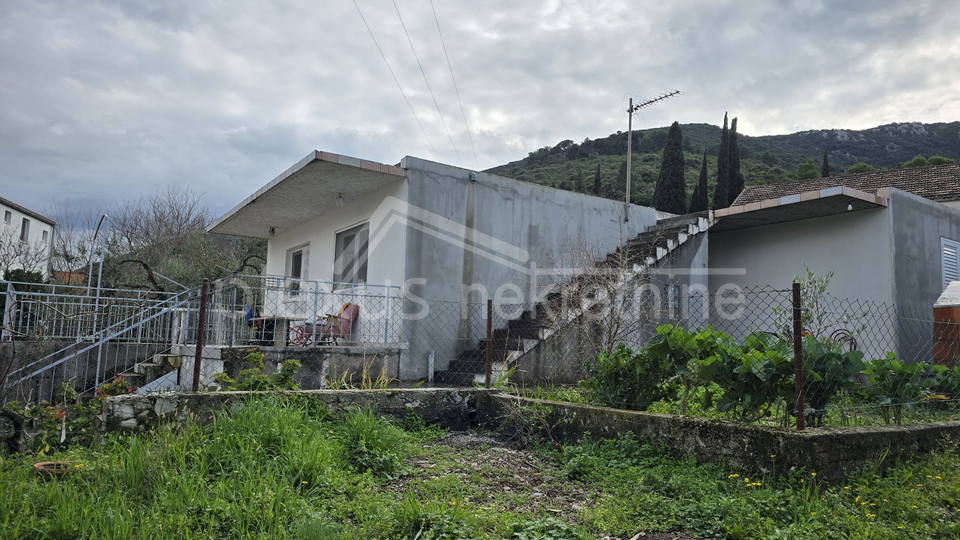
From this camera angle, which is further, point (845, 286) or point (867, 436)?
point (845, 286)

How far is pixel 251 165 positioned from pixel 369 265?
5.31 m

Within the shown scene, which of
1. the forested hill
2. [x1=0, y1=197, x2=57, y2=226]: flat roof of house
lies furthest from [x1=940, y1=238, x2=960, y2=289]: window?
[x1=0, y1=197, x2=57, y2=226]: flat roof of house

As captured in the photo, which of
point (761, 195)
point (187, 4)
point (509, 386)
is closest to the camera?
point (509, 386)

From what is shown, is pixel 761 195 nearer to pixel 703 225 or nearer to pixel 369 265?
pixel 703 225

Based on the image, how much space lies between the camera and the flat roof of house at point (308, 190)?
845cm

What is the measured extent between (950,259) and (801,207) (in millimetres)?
3563

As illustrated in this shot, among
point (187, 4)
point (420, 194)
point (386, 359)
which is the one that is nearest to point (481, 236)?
point (420, 194)

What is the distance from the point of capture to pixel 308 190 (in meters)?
9.85

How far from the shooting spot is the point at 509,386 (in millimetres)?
6949

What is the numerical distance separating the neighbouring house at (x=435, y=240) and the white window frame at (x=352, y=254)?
20 mm

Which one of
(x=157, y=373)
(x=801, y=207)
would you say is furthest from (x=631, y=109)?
(x=157, y=373)

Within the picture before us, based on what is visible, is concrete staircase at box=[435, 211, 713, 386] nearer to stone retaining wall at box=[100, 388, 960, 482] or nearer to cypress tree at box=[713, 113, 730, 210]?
stone retaining wall at box=[100, 388, 960, 482]

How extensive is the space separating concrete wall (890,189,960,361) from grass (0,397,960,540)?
649cm

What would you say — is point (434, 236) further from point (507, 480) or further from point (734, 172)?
point (734, 172)
